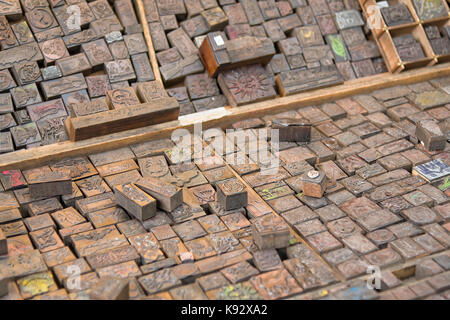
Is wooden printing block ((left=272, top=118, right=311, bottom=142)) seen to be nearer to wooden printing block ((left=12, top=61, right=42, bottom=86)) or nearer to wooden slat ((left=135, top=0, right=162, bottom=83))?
wooden slat ((left=135, top=0, right=162, bottom=83))

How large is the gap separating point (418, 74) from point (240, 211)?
10.3 feet

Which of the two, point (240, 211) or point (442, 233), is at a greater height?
point (240, 211)

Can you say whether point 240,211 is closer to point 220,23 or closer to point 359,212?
point 359,212

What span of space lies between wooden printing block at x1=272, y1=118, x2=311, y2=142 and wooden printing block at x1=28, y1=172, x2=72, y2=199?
2.15 m

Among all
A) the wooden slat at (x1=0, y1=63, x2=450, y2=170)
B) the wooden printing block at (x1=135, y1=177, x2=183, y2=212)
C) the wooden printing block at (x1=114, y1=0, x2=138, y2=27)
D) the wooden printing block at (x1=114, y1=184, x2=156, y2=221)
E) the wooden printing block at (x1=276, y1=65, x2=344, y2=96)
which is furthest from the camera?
the wooden printing block at (x1=114, y1=0, x2=138, y2=27)

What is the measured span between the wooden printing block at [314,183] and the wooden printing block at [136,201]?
4.53ft

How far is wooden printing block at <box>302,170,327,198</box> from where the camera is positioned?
245 inches

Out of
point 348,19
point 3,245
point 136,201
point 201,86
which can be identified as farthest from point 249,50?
point 3,245

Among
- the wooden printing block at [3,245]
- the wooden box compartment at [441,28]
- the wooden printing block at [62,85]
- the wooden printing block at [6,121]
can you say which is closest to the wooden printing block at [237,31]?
the wooden printing block at [62,85]

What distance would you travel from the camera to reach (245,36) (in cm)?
770

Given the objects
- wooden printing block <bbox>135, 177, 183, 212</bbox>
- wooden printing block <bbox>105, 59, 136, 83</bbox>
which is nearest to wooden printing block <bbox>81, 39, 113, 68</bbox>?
wooden printing block <bbox>105, 59, 136, 83</bbox>

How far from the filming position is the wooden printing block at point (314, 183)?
245 inches

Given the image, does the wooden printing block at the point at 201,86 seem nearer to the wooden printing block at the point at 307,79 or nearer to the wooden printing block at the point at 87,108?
the wooden printing block at the point at 307,79

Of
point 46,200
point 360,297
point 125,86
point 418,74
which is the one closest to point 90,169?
point 46,200
